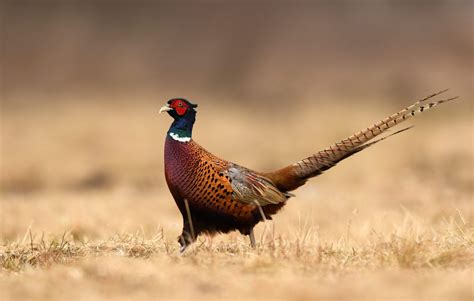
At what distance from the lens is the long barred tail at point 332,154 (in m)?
7.04

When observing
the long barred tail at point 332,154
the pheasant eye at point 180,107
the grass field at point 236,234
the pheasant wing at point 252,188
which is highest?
the pheasant eye at point 180,107

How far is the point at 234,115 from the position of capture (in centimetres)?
2809

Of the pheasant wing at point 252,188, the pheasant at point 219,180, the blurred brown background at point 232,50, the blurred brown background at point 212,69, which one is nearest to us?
the pheasant at point 219,180

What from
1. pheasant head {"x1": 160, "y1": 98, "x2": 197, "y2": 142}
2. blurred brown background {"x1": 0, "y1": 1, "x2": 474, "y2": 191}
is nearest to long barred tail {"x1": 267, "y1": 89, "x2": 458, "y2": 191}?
pheasant head {"x1": 160, "y1": 98, "x2": 197, "y2": 142}

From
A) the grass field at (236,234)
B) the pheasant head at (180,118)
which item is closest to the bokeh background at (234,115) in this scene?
the grass field at (236,234)

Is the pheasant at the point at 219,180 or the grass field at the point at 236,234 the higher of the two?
the pheasant at the point at 219,180

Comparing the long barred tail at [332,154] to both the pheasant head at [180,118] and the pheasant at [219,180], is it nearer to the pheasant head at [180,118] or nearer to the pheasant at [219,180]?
the pheasant at [219,180]

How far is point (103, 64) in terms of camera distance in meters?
37.4

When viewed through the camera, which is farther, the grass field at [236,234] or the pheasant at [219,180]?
the pheasant at [219,180]

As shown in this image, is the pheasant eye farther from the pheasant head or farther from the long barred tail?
the long barred tail

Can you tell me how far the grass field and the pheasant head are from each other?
2.91 feet

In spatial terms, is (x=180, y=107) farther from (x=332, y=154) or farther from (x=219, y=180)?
(x=332, y=154)

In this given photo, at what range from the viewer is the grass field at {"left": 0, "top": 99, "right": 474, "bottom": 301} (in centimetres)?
512

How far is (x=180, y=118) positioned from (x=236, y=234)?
7.52 feet
